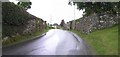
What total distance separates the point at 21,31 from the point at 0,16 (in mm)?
4825

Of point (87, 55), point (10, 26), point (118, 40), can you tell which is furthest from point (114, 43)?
point (10, 26)

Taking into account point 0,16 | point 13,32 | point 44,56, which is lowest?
point 44,56

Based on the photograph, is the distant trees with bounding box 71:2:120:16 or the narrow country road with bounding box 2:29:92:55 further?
the distant trees with bounding box 71:2:120:16

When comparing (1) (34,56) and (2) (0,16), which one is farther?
(2) (0,16)

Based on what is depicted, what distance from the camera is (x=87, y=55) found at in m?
14.8

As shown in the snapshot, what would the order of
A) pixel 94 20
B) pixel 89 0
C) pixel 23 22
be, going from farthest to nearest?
pixel 94 20 → pixel 23 22 → pixel 89 0

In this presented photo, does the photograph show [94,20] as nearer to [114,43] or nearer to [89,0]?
[89,0]

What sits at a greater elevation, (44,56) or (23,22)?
(23,22)

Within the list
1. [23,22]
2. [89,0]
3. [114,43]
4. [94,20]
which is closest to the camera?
[114,43]

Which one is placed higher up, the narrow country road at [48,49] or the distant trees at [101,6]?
the distant trees at [101,6]

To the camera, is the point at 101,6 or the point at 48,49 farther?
the point at 101,6

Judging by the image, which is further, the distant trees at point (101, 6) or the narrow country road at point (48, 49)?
the distant trees at point (101, 6)

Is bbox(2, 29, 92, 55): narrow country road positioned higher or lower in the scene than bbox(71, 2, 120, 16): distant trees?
lower

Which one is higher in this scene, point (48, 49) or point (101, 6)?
point (101, 6)
